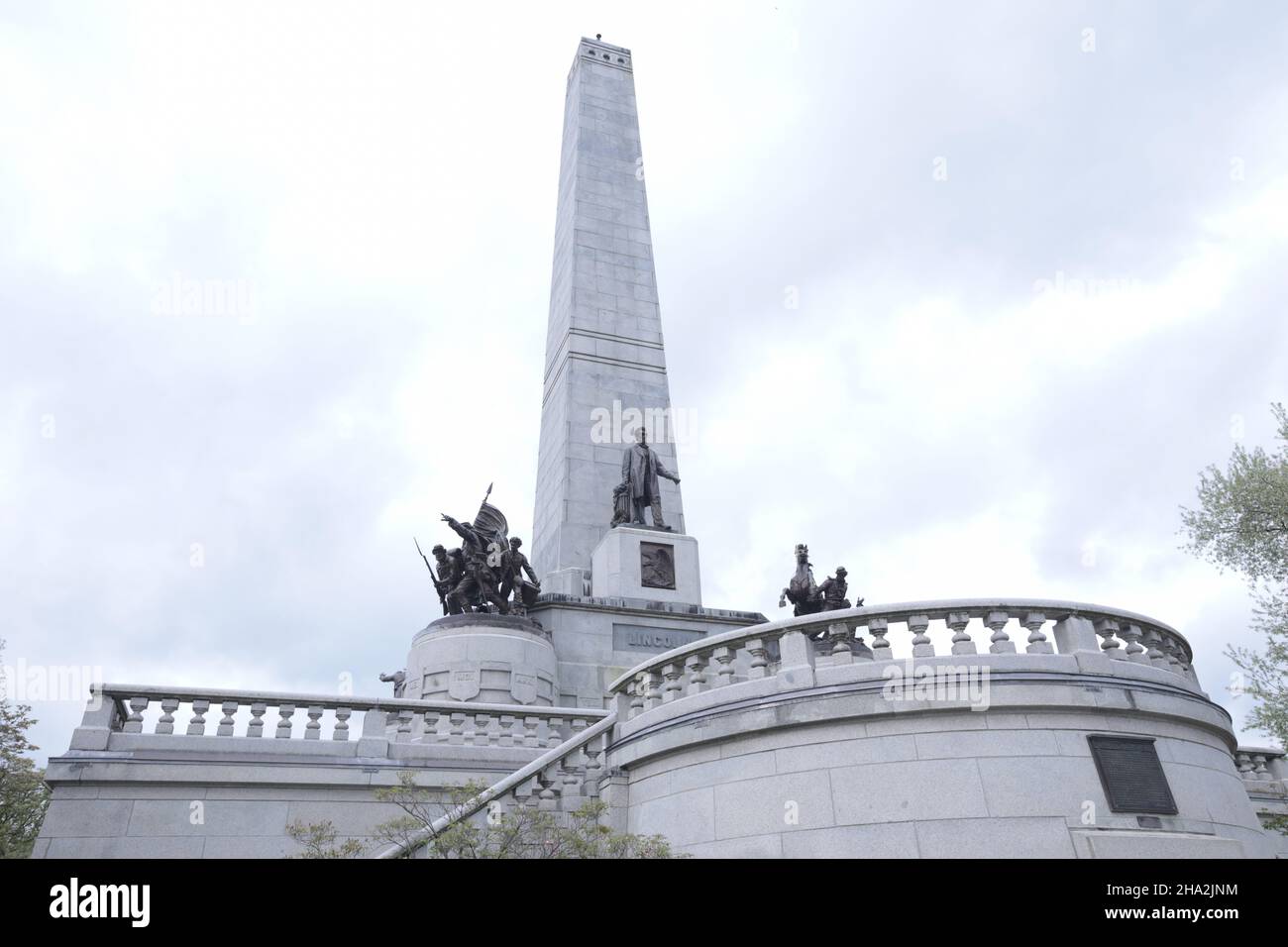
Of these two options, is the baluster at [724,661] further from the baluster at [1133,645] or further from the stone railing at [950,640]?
the baluster at [1133,645]

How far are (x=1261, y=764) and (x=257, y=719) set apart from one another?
19.3 m

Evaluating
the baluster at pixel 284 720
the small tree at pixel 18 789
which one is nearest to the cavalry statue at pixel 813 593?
the baluster at pixel 284 720

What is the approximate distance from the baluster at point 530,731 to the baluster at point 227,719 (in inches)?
188

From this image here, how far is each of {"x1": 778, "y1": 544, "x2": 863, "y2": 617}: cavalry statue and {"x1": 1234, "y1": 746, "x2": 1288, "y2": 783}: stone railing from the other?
8230 mm

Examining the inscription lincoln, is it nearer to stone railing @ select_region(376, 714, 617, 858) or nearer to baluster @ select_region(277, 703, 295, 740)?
stone railing @ select_region(376, 714, 617, 858)

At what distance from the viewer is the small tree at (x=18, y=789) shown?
2717cm

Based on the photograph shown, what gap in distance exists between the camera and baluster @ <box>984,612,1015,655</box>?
35.7ft

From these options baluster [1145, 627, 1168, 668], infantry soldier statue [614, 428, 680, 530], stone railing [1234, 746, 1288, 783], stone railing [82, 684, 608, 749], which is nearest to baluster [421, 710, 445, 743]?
stone railing [82, 684, 608, 749]

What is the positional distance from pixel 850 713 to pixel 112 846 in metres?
10.5

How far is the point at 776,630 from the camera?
458 inches

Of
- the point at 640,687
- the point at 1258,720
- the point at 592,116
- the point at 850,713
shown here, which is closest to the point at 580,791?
the point at 640,687
